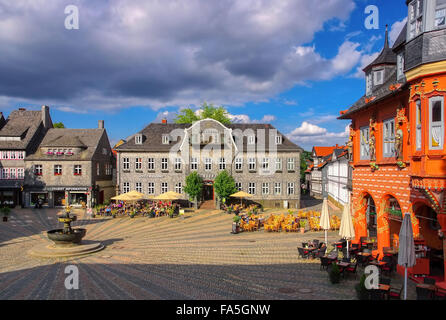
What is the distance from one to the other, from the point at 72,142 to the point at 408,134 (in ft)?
125

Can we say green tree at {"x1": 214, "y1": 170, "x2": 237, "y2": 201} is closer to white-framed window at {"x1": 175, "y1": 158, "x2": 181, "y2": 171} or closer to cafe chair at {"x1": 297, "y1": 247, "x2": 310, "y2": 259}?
white-framed window at {"x1": 175, "y1": 158, "x2": 181, "y2": 171}

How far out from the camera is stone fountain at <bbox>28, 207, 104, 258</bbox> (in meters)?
18.2

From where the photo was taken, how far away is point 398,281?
44.9 feet

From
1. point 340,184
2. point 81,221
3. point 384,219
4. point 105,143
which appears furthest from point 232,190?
point 384,219

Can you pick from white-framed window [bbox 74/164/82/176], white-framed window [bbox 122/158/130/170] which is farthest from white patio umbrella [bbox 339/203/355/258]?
white-framed window [bbox 74/164/82/176]

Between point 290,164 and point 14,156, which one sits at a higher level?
point 14,156

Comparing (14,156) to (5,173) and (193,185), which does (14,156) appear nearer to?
(5,173)

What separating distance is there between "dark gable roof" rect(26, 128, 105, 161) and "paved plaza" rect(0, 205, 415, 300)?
15290 millimetres

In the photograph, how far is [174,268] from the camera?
15.6 m

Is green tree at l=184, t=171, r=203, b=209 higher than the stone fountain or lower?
higher

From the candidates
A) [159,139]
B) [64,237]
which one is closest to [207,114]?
[159,139]

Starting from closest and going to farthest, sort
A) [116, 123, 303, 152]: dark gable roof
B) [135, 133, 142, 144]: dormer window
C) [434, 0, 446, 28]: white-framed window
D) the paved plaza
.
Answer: [434, 0, 446, 28]: white-framed window → the paved plaza → [116, 123, 303, 152]: dark gable roof → [135, 133, 142, 144]: dormer window
